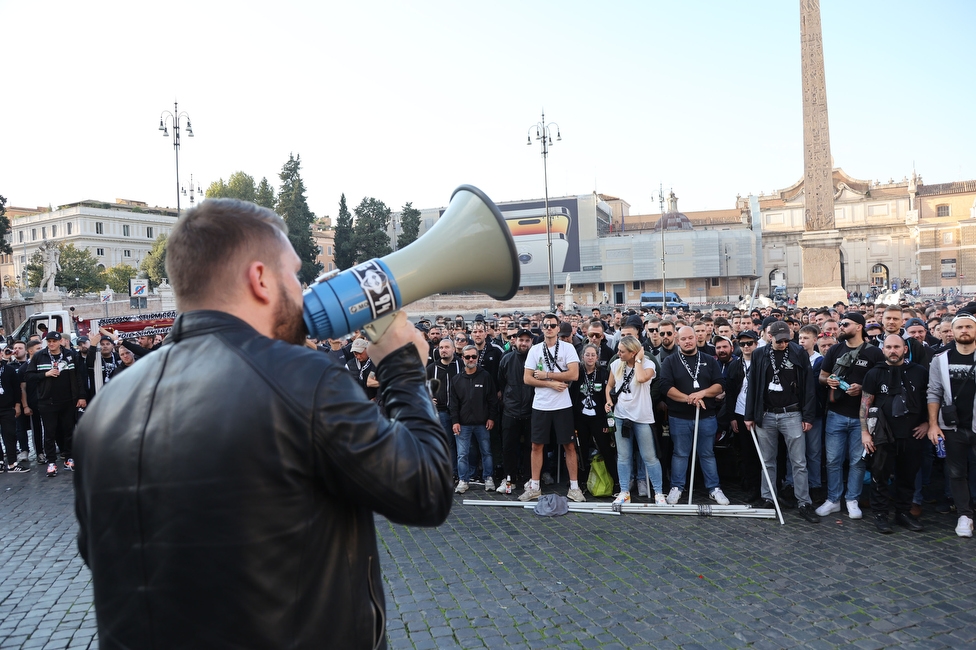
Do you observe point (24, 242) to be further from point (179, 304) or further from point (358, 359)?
point (179, 304)

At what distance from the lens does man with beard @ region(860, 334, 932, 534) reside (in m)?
6.31

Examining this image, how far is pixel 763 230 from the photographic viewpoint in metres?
79.9

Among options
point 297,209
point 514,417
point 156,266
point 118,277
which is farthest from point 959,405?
point 118,277

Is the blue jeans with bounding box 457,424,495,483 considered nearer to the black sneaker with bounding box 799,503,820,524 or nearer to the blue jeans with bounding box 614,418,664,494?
the blue jeans with bounding box 614,418,664,494

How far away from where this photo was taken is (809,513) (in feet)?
21.6

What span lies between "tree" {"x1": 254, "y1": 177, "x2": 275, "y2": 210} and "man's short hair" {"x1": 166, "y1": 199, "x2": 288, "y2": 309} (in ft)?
219

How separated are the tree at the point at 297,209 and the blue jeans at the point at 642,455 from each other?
168ft

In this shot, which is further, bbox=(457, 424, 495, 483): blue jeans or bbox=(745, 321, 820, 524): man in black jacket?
bbox=(457, 424, 495, 483): blue jeans

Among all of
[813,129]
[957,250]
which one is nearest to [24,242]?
[813,129]

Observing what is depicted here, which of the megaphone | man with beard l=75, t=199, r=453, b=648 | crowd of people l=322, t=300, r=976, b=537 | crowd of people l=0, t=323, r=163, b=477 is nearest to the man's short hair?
man with beard l=75, t=199, r=453, b=648

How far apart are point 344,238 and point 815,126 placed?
149 ft

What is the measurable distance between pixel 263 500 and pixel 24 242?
93.5 metres

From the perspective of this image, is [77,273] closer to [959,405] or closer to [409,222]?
[409,222]

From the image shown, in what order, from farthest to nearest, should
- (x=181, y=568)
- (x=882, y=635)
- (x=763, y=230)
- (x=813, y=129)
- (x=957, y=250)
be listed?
1. (x=763, y=230)
2. (x=957, y=250)
3. (x=813, y=129)
4. (x=882, y=635)
5. (x=181, y=568)
